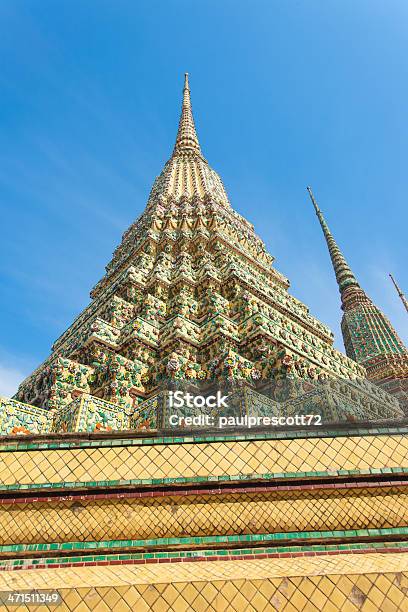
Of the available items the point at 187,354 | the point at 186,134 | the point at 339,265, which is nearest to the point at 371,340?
the point at 339,265

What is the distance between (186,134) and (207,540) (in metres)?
31.3

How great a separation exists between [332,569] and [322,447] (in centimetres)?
109

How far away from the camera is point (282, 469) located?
12.3 ft

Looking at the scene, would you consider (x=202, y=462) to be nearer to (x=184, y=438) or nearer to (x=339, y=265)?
(x=184, y=438)

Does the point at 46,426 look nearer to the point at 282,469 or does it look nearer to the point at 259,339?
the point at 259,339

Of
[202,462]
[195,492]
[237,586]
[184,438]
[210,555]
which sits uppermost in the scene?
[184,438]

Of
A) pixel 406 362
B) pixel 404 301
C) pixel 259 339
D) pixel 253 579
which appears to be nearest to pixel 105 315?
pixel 259 339

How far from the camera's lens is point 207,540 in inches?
132

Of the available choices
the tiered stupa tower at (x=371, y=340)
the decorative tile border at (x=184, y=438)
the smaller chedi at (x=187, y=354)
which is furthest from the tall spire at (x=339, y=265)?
the decorative tile border at (x=184, y=438)

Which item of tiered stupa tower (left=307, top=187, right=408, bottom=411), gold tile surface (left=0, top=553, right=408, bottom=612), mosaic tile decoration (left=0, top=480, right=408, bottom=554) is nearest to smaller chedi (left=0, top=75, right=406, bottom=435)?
mosaic tile decoration (left=0, top=480, right=408, bottom=554)

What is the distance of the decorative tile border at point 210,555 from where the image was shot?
10.6 feet

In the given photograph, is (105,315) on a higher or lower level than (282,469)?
higher

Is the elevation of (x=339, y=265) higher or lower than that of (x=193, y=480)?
higher

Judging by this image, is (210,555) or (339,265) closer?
(210,555)
